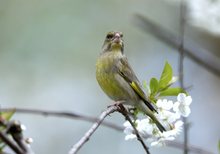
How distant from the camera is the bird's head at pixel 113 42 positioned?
4137 millimetres

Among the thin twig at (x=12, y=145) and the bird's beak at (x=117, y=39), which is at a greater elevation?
the bird's beak at (x=117, y=39)

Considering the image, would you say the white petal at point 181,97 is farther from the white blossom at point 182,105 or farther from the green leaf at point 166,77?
the green leaf at point 166,77

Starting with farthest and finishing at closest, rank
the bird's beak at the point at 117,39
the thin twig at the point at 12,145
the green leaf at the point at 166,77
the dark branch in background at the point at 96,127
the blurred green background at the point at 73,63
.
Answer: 1. the blurred green background at the point at 73,63
2. the bird's beak at the point at 117,39
3. the green leaf at the point at 166,77
4. the dark branch in background at the point at 96,127
5. the thin twig at the point at 12,145

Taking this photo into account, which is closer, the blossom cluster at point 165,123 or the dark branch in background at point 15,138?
the dark branch in background at point 15,138

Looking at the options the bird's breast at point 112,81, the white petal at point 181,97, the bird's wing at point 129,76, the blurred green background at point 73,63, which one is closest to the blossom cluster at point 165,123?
the white petal at point 181,97

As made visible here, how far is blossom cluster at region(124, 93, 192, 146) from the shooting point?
261cm

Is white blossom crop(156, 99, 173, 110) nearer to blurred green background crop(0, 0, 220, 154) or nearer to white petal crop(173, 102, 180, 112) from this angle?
white petal crop(173, 102, 180, 112)

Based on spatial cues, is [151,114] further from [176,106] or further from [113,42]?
[113,42]

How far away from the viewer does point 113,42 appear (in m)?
4.16

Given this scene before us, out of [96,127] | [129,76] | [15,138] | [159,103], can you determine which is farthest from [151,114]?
[15,138]

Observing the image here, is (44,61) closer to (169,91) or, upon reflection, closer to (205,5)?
(205,5)

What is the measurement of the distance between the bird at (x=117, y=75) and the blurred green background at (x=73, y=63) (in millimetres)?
4641

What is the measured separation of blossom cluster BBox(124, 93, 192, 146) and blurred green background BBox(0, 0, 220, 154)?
5976 millimetres

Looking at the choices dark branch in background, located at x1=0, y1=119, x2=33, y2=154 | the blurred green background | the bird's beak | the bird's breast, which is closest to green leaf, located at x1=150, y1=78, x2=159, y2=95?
the bird's breast
